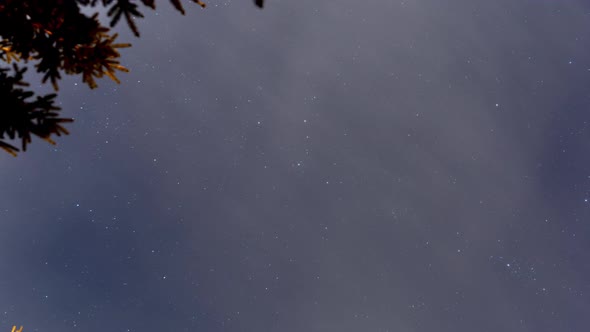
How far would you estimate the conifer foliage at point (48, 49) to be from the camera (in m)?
4.24

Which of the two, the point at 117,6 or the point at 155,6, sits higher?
the point at 155,6

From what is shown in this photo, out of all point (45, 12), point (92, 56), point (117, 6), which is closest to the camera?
point (117, 6)

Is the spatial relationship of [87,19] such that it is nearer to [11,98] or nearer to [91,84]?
[91,84]

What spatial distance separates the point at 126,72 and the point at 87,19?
73 cm

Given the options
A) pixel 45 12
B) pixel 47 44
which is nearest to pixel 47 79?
pixel 47 44

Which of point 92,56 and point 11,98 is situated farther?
point 92,56

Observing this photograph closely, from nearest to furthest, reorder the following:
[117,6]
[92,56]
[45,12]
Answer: [117,6] → [45,12] → [92,56]

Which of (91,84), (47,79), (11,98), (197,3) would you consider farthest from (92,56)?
(197,3)

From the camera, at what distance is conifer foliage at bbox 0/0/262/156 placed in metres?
4.24

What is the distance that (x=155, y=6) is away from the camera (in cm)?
441

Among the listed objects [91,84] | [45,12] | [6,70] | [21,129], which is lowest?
[21,129]

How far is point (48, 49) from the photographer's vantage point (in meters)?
4.73

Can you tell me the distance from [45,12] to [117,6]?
1029 millimetres

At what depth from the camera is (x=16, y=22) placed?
14.8ft
